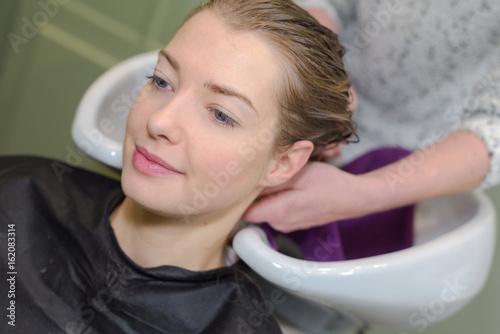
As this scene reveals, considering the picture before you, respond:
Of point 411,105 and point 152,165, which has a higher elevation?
point 411,105

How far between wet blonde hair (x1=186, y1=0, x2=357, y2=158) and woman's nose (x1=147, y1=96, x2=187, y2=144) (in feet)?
0.49

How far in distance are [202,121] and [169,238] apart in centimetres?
25

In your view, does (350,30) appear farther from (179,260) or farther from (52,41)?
(52,41)

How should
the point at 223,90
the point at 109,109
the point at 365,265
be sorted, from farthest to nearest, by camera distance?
the point at 109,109, the point at 365,265, the point at 223,90

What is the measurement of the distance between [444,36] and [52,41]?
1.30 m

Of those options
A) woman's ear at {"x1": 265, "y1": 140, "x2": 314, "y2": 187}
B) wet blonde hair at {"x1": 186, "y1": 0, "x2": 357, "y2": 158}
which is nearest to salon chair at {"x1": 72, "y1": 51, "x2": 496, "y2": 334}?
woman's ear at {"x1": 265, "y1": 140, "x2": 314, "y2": 187}

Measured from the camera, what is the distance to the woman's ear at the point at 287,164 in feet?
2.99

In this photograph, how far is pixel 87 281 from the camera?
3.16 feet

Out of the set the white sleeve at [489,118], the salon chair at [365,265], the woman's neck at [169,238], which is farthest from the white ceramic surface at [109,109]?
the white sleeve at [489,118]

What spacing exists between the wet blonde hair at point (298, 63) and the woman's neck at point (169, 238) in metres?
0.20

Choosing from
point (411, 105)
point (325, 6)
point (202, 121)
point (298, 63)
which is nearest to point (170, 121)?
point (202, 121)

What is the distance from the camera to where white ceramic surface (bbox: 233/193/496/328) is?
2.95ft

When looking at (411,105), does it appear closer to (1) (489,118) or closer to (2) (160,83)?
(1) (489,118)

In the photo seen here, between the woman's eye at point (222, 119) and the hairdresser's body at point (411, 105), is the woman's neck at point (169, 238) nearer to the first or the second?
the hairdresser's body at point (411, 105)
